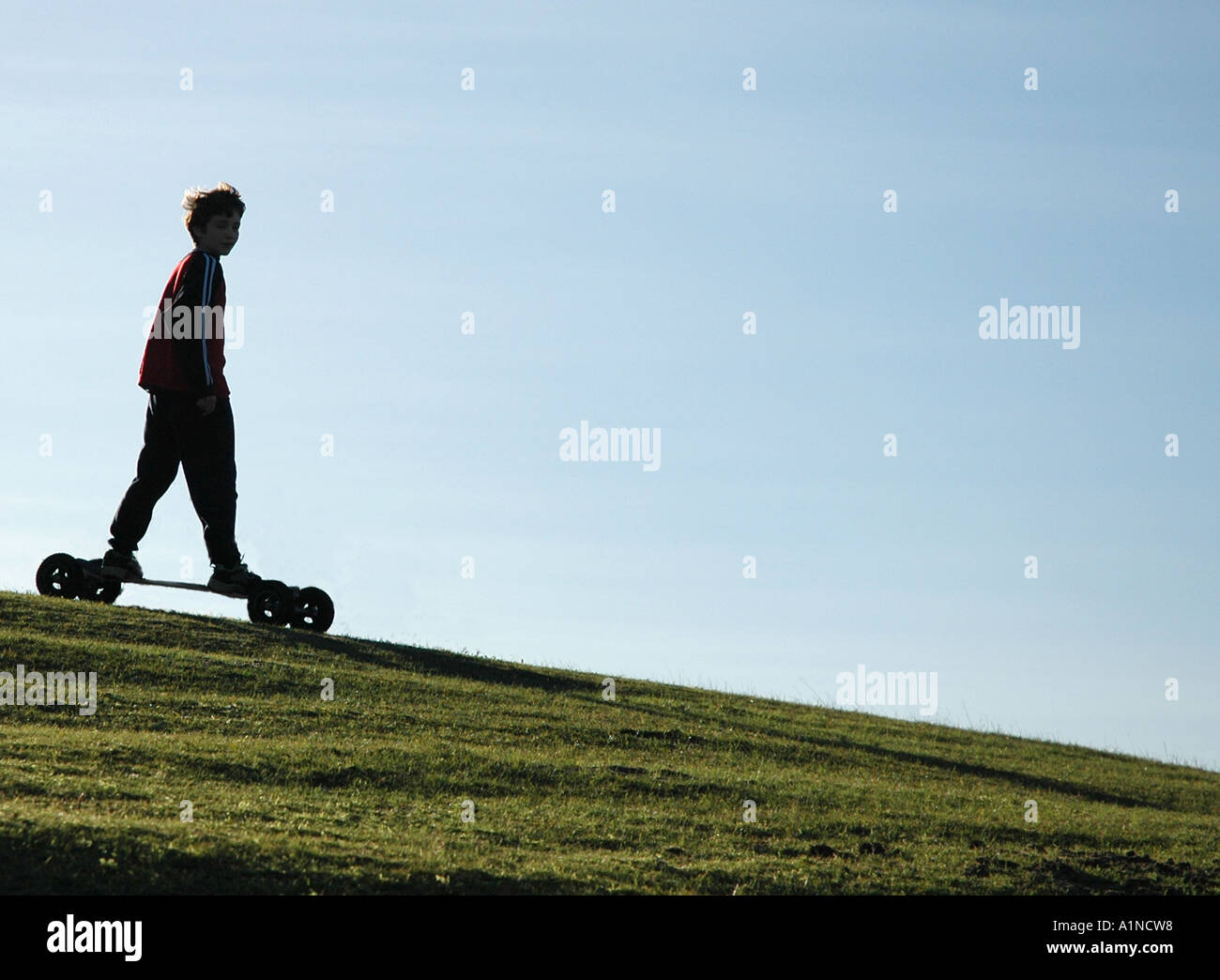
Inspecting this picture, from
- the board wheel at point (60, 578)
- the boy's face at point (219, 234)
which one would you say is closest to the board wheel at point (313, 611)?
the board wheel at point (60, 578)

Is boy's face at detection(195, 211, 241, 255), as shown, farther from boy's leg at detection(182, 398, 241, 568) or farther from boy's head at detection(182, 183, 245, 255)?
boy's leg at detection(182, 398, 241, 568)

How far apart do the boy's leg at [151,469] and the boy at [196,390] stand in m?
0.01

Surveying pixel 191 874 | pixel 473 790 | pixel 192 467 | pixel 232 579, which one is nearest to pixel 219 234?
pixel 192 467

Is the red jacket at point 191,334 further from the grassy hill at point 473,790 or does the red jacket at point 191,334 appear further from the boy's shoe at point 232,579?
the grassy hill at point 473,790

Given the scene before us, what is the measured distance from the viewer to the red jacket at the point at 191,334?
610 inches

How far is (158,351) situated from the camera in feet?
51.5

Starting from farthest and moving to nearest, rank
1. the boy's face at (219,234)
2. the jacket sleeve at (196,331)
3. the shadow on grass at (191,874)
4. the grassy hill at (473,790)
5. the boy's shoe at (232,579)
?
the boy's shoe at (232,579) → the boy's face at (219,234) → the jacket sleeve at (196,331) → the grassy hill at (473,790) → the shadow on grass at (191,874)

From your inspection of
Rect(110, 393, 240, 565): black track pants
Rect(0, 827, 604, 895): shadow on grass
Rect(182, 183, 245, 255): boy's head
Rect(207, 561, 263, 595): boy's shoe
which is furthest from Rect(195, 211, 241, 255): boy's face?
Rect(0, 827, 604, 895): shadow on grass

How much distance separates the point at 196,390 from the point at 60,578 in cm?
344
